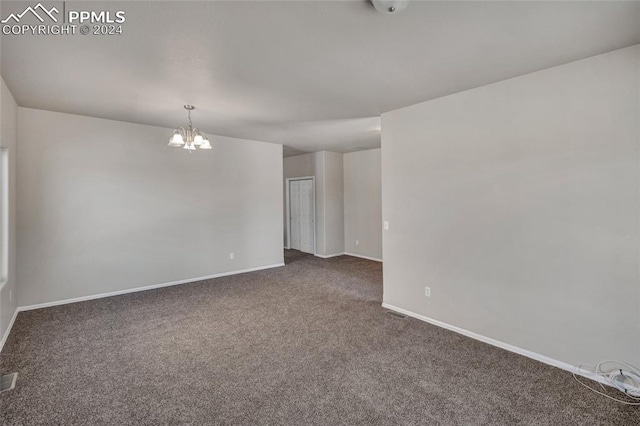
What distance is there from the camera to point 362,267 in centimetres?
623

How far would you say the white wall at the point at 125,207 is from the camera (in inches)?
153

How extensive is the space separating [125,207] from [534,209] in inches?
209

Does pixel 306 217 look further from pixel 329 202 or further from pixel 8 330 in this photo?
pixel 8 330

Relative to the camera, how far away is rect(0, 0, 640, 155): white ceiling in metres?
1.84

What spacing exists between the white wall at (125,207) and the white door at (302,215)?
1838 mm

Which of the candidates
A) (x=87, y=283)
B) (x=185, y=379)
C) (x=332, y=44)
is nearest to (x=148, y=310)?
(x=87, y=283)

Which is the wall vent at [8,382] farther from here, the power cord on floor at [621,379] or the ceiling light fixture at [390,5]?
the power cord on floor at [621,379]

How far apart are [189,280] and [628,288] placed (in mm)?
5532

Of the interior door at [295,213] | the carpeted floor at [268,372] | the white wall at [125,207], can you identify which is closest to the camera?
the carpeted floor at [268,372]

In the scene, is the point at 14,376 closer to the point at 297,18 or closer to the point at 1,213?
the point at 1,213

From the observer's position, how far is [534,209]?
2719 mm

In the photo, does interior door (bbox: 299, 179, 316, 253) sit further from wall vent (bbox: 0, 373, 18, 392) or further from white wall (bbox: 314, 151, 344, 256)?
wall vent (bbox: 0, 373, 18, 392)

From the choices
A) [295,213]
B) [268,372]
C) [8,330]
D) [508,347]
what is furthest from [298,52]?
[295,213]

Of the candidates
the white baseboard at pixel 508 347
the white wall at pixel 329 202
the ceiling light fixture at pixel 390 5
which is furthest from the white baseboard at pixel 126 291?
the ceiling light fixture at pixel 390 5
